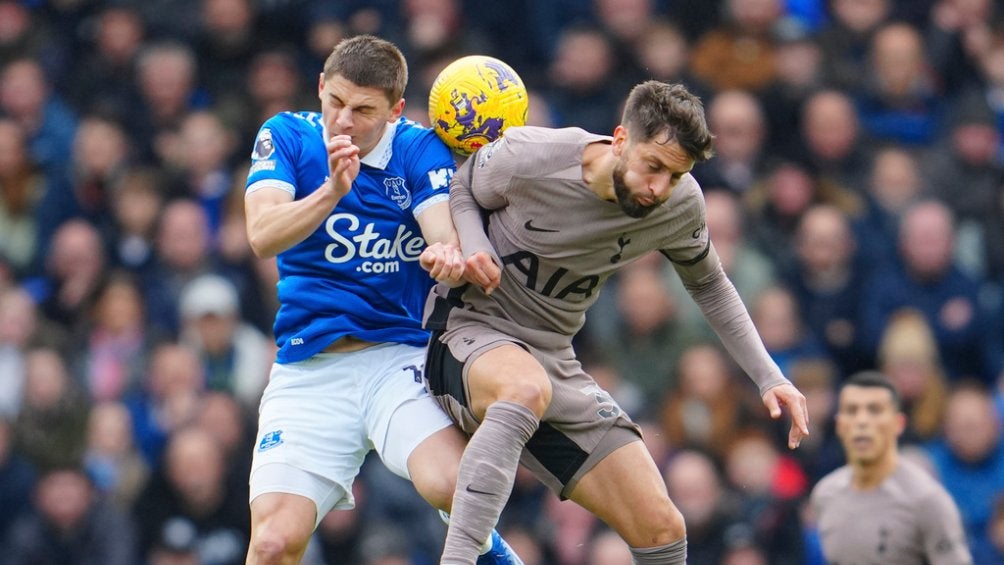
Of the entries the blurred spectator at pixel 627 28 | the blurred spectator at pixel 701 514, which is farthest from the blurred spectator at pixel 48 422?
the blurred spectator at pixel 627 28

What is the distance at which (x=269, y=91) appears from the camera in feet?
39.0

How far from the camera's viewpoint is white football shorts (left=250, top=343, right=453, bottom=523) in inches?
252

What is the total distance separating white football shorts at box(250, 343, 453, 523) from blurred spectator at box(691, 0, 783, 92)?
552cm

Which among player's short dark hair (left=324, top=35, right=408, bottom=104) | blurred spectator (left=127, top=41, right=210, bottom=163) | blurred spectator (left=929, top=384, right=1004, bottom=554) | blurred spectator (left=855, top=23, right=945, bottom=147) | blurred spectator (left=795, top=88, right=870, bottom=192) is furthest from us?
blurred spectator (left=127, top=41, right=210, bottom=163)

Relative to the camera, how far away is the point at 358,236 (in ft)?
21.5

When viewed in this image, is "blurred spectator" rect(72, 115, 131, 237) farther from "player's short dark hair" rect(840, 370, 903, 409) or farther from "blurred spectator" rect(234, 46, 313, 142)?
"player's short dark hair" rect(840, 370, 903, 409)

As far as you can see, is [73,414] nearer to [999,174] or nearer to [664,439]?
[664,439]

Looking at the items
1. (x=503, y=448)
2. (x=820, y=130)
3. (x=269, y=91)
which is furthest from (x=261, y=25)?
(x=503, y=448)

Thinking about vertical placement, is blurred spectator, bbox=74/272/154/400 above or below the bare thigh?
below

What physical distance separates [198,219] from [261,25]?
1909 millimetres

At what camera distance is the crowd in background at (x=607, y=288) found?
10.1 meters

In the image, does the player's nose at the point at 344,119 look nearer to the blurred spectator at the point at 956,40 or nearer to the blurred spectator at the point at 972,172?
the blurred spectator at the point at 972,172

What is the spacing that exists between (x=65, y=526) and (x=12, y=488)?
437 millimetres

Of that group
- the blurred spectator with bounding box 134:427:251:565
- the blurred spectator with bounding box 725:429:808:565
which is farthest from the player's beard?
the blurred spectator with bounding box 134:427:251:565
